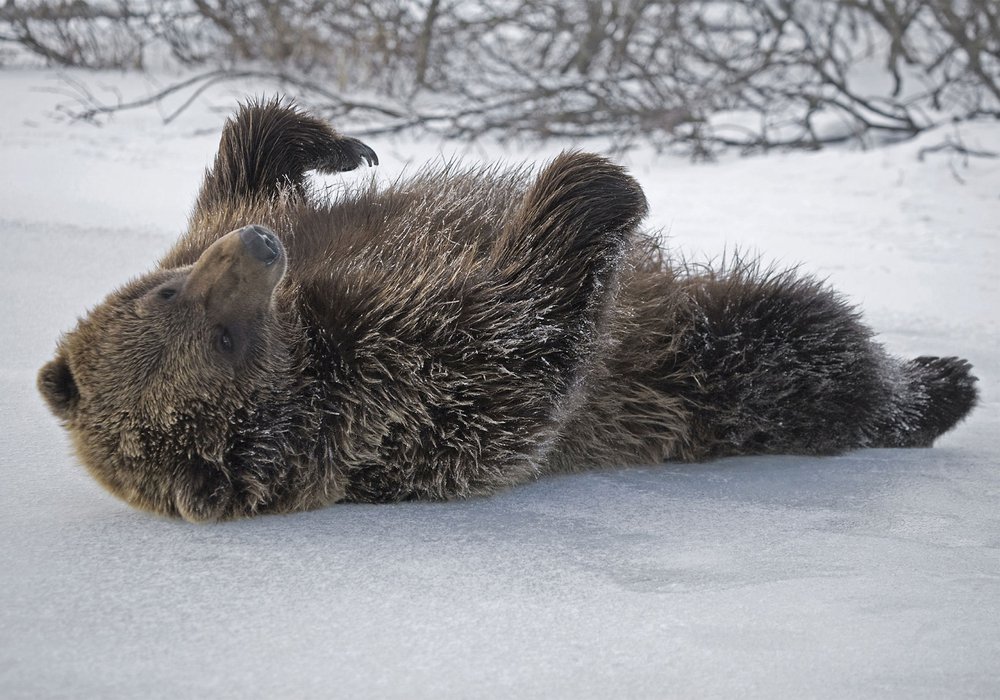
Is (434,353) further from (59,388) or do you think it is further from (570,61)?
(570,61)

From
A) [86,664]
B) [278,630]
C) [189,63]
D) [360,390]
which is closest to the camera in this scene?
[86,664]

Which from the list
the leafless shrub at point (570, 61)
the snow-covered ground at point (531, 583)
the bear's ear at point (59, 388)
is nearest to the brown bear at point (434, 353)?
the bear's ear at point (59, 388)

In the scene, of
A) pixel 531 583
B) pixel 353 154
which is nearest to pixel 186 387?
pixel 531 583

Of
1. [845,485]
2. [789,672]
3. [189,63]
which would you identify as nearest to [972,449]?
[845,485]

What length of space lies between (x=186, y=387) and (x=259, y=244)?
0.45 metres

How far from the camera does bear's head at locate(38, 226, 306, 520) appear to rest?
3.07 meters

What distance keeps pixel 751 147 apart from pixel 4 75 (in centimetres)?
571

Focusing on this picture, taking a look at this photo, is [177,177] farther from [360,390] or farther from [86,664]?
[86,664]

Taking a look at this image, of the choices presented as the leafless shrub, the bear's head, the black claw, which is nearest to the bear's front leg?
the black claw

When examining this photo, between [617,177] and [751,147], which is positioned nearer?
[617,177]

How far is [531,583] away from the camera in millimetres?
2707

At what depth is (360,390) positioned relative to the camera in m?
3.27

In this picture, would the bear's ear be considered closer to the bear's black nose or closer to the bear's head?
the bear's head

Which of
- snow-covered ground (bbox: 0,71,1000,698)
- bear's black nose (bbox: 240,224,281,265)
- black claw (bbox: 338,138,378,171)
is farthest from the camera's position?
black claw (bbox: 338,138,378,171)
